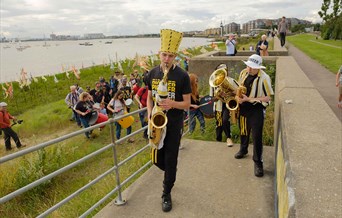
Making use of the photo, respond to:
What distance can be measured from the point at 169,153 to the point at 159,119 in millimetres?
500

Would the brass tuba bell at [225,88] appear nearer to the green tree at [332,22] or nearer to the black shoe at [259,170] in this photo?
the black shoe at [259,170]

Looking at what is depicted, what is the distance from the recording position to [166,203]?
3.70m

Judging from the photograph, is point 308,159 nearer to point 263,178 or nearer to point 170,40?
point 170,40

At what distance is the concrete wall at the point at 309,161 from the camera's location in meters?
1.71

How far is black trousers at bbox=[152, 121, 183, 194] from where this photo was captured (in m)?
3.52

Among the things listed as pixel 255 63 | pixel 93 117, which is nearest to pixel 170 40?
pixel 255 63

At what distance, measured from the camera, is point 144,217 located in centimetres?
356

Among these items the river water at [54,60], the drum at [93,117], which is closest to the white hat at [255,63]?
the drum at [93,117]

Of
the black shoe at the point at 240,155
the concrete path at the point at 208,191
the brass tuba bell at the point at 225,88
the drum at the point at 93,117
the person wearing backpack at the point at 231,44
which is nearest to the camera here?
the concrete path at the point at 208,191

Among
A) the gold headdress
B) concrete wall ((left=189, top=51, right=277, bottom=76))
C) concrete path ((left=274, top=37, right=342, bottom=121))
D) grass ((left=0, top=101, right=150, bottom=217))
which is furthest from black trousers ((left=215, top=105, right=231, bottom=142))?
concrete wall ((left=189, top=51, right=277, bottom=76))

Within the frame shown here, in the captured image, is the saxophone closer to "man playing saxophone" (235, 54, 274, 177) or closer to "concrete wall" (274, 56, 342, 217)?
"concrete wall" (274, 56, 342, 217)

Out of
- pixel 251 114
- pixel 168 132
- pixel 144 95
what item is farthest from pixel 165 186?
pixel 144 95

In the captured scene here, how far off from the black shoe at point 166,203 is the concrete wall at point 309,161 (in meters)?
1.41

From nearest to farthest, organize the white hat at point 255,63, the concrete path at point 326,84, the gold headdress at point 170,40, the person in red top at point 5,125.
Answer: the gold headdress at point 170,40
the white hat at point 255,63
the concrete path at point 326,84
the person in red top at point 5,125
